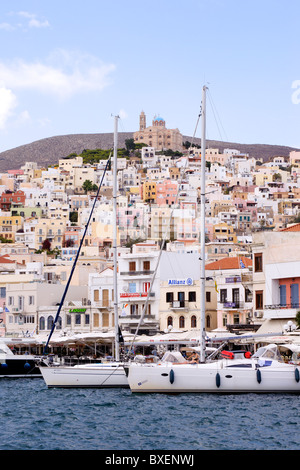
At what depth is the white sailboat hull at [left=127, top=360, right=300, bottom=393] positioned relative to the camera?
129 ft

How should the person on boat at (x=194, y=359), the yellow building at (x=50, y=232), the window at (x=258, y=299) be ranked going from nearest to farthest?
the person on boat at (x=194, y=359) < the window at (x=258, y=299) < the yellow building at (x=50, y=232)

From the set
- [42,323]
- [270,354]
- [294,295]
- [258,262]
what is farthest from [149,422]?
[42,323]

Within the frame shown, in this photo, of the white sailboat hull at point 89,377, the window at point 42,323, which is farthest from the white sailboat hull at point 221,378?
the window at point 42,323

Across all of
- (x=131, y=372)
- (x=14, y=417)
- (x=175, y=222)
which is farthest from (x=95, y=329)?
(x=175, y=222)

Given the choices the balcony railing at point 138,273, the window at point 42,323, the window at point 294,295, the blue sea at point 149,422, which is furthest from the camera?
the window at point 42,323

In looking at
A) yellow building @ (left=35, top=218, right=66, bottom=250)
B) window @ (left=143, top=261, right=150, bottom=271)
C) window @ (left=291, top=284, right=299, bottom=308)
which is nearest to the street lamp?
window @ (left=291, top=284, right=299, bottom=308)

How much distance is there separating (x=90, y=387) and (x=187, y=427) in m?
15.4

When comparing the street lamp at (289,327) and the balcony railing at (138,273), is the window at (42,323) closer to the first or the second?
the balcony railing at (138,273)

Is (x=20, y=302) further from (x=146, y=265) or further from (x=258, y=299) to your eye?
(x=258, y=299)

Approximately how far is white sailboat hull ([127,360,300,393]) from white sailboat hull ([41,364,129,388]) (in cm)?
→ 524

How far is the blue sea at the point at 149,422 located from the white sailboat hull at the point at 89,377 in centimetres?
127

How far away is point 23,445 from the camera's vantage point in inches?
1083

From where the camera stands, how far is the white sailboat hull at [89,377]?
148ft

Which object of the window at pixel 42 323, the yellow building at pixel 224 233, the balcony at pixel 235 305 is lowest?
the window at pixel 42 323
